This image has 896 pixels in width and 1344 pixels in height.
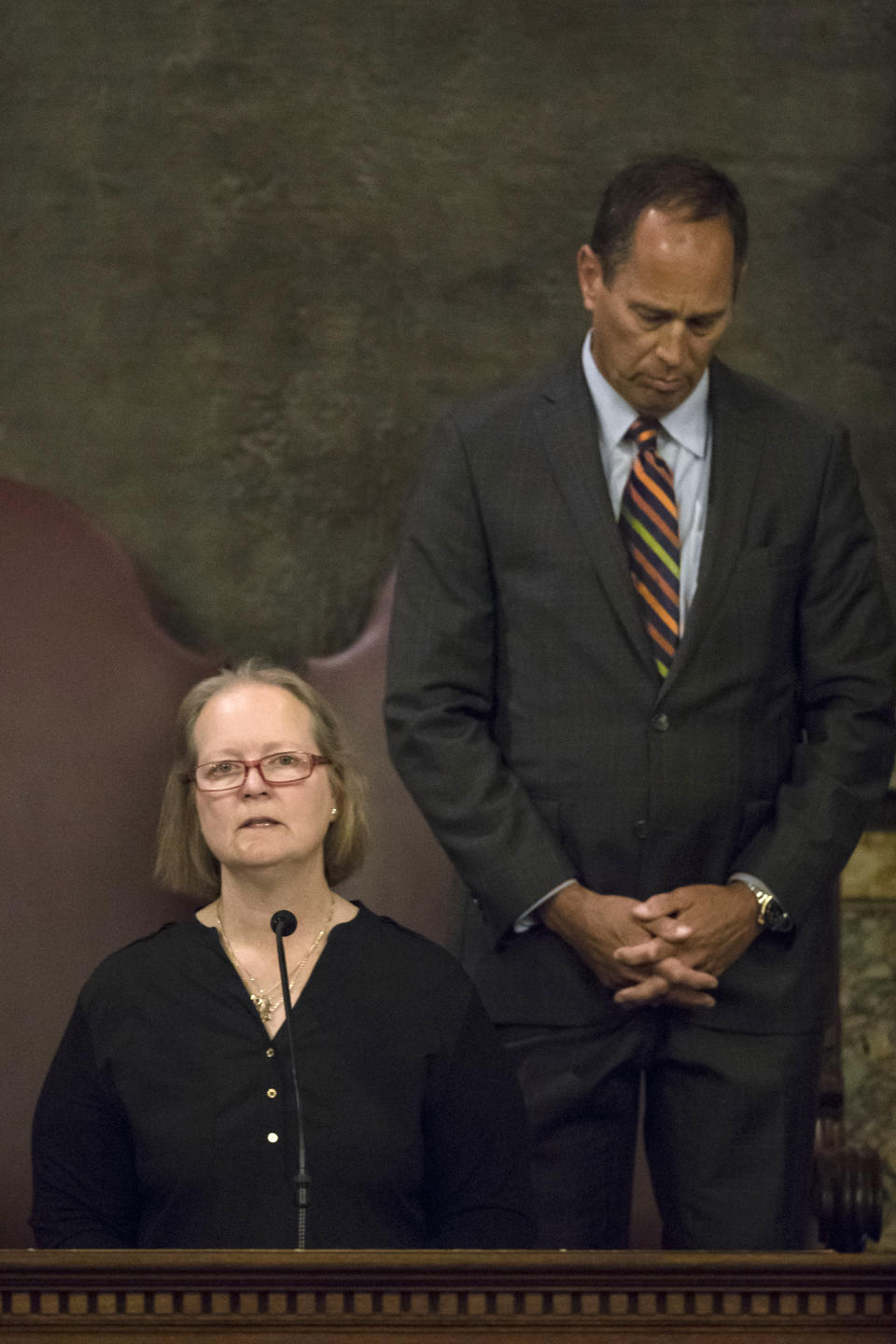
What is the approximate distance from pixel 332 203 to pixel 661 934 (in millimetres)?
1442

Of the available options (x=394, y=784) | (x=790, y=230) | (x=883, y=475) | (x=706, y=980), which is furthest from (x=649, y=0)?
(x=706, y=980)

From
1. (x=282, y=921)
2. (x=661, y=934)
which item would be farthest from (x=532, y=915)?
(x=282, y=921)

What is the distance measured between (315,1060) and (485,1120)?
0.60ft

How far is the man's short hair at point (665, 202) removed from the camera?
2264 mm

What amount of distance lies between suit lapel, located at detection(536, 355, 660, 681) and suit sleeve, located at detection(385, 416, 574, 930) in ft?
0.35

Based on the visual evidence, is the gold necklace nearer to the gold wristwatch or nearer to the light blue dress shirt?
the gold wristwatch

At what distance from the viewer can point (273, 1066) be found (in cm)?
205

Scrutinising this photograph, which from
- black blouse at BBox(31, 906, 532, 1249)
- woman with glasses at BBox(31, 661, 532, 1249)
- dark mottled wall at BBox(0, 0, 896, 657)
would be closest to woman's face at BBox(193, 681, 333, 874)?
woman with glasses at BBox(31, 661, 532, 1249)

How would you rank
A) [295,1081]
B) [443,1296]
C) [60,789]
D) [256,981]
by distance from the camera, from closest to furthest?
[443,1296] < [295,1081] < [256,981] < [60,789]

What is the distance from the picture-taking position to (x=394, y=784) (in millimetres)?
2914

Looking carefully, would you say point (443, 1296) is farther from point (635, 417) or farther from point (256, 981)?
point (635, 417)

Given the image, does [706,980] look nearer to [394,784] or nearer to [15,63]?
[394,784]

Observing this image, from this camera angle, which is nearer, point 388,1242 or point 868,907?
point 388,1242

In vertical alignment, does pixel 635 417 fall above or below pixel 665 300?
below
